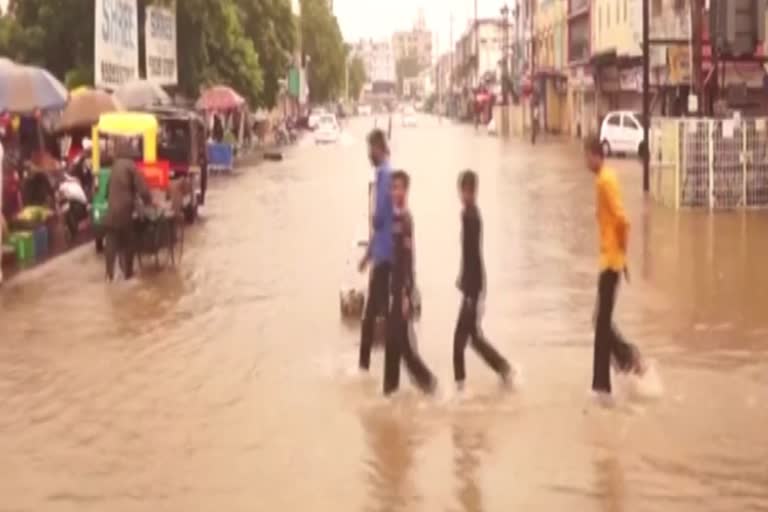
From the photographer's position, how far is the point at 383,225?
474 inches

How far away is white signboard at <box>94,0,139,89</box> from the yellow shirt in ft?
73.7

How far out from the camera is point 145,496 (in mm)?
9250

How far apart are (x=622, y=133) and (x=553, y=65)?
46.2m

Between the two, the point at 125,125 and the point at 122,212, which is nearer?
the point at 122,212

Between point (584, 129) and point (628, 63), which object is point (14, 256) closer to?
point (628, 63)

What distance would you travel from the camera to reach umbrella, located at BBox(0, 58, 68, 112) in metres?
23.5

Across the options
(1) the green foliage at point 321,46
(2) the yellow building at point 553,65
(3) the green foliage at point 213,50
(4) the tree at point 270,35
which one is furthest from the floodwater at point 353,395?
(1) the green foliage at point 321,46

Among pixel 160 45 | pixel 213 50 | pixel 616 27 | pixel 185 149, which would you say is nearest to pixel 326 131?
pixel 616 27

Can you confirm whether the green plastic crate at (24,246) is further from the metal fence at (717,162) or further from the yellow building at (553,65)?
the yellow building at (553,65)

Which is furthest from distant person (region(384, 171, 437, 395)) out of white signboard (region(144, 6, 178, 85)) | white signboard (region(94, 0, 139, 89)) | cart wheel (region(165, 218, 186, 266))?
white signboard (region(144, 6, 178, 85))

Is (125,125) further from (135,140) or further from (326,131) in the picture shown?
(326,131)

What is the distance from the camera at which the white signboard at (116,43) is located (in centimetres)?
3284

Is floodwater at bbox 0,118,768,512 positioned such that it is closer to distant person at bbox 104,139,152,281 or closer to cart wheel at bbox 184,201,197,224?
distant person at bbox 104,139,152,281

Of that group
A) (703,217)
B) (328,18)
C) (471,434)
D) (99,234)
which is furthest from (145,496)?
(328,18)
